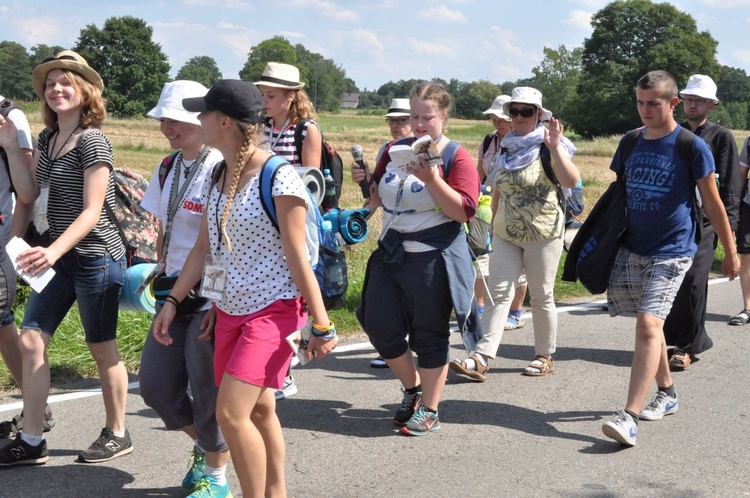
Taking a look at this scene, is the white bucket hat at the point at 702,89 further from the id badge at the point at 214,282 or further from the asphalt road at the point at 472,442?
the id badge at the point at 214,282

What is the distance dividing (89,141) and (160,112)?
19.6 inches

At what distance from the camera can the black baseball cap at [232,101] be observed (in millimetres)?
3270

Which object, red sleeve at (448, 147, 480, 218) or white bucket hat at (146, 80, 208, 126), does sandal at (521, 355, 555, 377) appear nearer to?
red sleeve at (448, 147, 480, 218)

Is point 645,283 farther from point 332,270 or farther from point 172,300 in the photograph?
point 172,300

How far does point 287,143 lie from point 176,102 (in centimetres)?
158

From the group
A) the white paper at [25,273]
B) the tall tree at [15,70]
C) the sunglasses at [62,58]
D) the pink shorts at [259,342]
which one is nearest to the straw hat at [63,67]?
the sunglasses at [62,58]

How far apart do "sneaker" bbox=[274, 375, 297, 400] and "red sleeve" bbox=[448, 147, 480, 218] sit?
62.9 inches

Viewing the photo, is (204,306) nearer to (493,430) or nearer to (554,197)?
(493,430)

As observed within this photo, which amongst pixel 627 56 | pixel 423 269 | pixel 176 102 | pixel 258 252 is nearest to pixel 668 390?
pixel 423 269

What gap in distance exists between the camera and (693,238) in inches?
195

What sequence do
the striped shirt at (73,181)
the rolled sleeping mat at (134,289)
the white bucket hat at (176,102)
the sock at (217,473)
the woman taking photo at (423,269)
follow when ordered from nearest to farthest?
the sock at (217,473)
the white bucket hat at (176,102)
the striped shirt at (73,181)
the rolled sleeping mat at (134,289)
the woman taking photo at (423,269)

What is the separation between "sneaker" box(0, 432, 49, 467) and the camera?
4.13m

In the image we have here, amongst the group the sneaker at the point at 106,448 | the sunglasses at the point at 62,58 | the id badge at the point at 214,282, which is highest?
the sunglasses at the point at 62,58

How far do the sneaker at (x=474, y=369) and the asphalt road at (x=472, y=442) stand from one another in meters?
0.06
